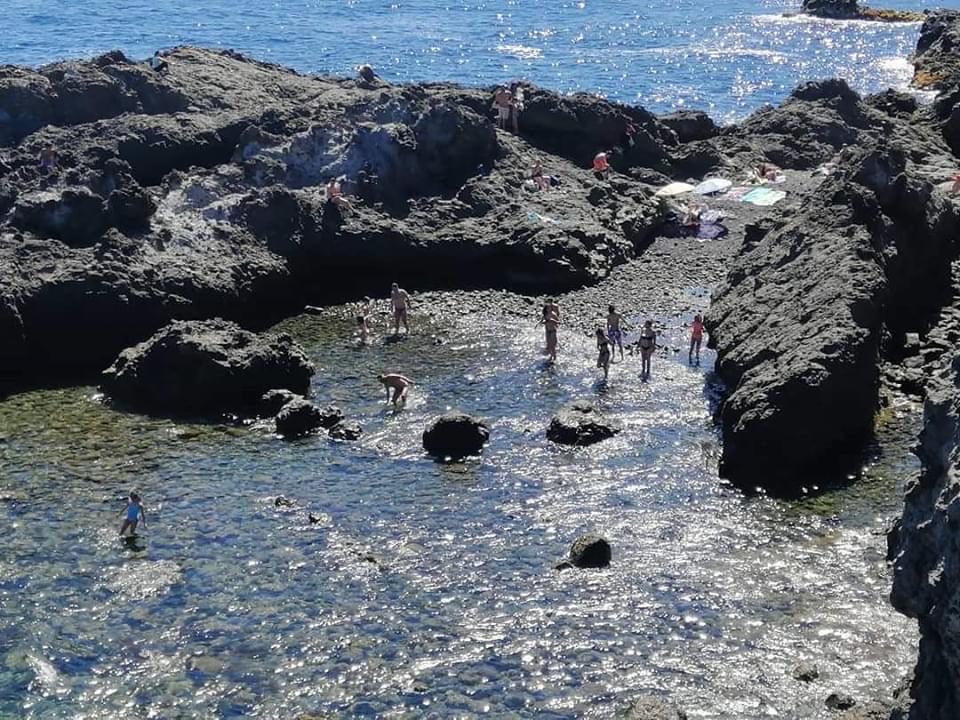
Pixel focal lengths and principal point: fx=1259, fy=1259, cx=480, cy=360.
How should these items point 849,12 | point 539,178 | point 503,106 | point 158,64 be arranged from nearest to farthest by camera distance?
point 539,178
point 503,106
point 158,64
point 849,12

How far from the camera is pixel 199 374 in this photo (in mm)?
37250

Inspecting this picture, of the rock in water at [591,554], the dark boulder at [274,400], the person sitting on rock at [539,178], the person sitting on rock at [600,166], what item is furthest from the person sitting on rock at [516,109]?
the rock in water at [591,554]

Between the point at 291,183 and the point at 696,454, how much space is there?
22424 millimetres

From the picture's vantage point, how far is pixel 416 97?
52281 millimetres

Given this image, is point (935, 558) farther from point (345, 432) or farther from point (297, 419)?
point (297, 419)

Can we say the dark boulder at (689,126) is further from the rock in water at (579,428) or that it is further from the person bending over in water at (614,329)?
the rock in water at (579,428)

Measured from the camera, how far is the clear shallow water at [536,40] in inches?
3656

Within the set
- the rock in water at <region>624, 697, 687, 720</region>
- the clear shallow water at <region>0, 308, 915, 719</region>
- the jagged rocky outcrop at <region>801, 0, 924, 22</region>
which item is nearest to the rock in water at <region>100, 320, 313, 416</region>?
the clear shallow water at <region>0, 308, 915, 719</region>

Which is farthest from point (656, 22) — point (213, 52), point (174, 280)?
point (174, 280)

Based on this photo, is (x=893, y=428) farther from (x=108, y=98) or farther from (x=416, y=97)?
(x=108, y=98)

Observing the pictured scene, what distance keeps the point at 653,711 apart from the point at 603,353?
17.6m

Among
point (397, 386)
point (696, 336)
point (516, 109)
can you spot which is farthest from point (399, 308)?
point (516, 109)

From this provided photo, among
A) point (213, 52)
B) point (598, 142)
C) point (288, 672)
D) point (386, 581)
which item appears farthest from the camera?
point (213, 52)

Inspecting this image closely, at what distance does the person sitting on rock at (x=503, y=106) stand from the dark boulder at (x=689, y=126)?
1011 centimetres
